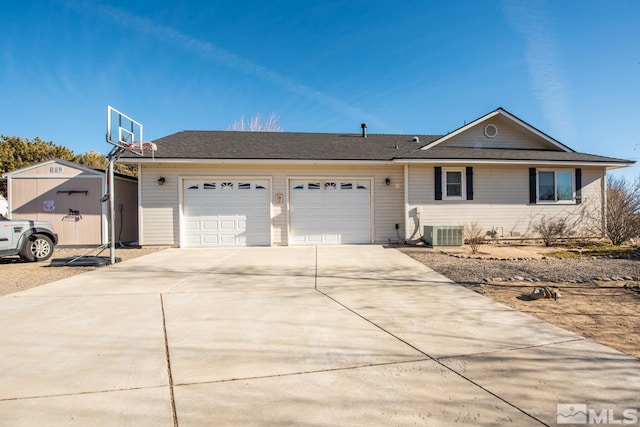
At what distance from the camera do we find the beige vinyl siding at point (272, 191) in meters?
11.2

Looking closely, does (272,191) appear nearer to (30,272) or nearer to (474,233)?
(30,272)

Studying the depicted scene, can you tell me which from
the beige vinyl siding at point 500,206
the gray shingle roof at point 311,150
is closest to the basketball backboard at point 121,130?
the gray shingle roof at point 311,150

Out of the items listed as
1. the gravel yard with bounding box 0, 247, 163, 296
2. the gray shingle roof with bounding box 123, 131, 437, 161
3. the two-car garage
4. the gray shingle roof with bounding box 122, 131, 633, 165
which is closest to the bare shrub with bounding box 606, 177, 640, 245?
the gray shingle roof with bounding box 122, 131, 633, 165

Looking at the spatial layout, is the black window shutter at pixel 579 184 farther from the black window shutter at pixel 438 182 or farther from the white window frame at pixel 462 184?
the black window shutter at pixel 438 182

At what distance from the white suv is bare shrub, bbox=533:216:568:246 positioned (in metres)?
15.0

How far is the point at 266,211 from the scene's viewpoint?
454 inches

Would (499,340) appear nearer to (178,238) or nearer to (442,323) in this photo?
(442,323)

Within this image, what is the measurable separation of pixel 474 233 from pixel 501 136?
4.36 meters

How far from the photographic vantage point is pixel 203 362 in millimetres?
2863

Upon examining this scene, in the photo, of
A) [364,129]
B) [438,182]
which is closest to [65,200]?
[364,129]

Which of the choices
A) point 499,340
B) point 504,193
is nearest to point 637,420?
point 499,340

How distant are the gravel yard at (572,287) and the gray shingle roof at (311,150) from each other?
4495mm

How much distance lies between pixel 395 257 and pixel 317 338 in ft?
18.9

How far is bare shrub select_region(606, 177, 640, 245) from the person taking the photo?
1024 centimetres
